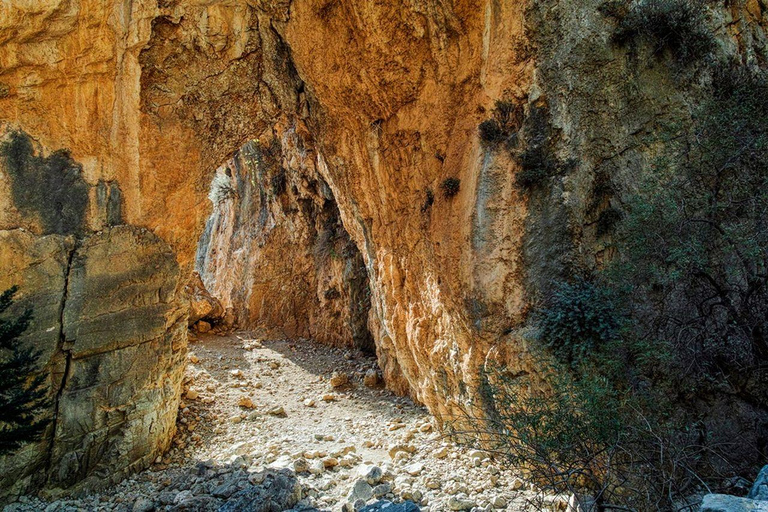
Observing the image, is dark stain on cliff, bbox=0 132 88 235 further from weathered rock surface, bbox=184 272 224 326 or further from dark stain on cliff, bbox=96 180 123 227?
weathered rock surface, bbox=184 272 224 326

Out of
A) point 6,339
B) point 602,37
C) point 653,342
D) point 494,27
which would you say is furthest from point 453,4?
point 6,339

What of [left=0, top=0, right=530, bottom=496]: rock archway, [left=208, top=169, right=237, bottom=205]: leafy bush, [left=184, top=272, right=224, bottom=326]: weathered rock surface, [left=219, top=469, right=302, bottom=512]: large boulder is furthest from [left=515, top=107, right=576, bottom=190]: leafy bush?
[left=208, top=169, right=237, bottom=205]: leafy bush

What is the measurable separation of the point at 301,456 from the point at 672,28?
987cm

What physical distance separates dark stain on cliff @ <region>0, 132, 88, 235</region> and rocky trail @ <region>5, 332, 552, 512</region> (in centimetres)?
491

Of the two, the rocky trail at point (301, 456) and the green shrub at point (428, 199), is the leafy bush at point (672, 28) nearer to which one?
the green shrub at point (428, 199)

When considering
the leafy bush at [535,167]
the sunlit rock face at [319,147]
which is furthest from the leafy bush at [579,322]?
the leafy bush at [535,167]

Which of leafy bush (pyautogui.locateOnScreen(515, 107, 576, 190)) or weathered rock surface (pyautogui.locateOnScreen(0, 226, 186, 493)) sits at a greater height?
leafy bush (pyautogui.locateOnScreen(515, 107, 576, 190))

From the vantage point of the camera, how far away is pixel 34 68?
27.2 ft

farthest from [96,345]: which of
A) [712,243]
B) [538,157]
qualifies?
[712,243]

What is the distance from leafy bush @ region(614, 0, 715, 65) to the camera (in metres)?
7.18

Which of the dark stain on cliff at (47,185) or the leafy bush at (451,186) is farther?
the leafy bush at (451,186)

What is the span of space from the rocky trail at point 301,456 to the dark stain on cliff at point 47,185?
491 cm

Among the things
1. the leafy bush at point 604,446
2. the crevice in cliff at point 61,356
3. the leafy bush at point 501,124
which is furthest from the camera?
the crevice in cliff at point 61,356

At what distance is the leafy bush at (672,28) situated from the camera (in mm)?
7184
